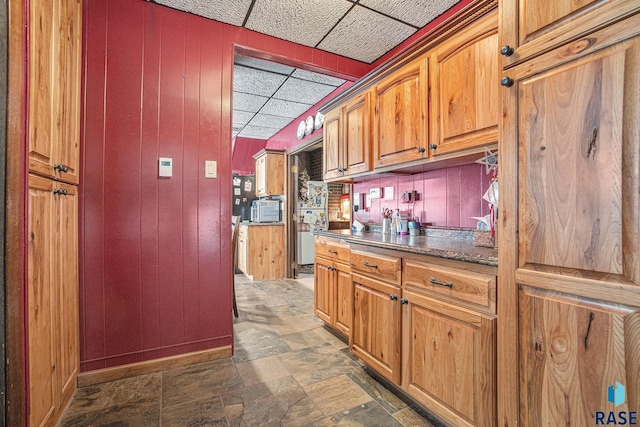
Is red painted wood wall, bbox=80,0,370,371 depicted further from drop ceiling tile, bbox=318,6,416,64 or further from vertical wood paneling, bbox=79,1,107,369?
drop ceiling tile, bbox=318,6,416,64

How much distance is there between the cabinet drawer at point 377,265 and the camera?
1695mm

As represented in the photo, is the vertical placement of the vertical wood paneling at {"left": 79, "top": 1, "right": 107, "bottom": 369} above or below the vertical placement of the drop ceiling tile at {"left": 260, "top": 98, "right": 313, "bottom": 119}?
below

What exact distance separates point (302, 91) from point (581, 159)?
10.7 ft

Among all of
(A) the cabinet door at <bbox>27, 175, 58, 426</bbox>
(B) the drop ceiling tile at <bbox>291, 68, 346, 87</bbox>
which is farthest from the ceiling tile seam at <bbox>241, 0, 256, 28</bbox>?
(A) the cabinet door at <bbox>27, 175, 58, 426</bbox>

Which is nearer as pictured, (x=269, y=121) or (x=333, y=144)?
(x=333, y=144)

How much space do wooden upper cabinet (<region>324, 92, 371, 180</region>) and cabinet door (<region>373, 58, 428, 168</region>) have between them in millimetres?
114

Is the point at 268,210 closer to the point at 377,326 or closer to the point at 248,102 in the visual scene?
the point at 248,102

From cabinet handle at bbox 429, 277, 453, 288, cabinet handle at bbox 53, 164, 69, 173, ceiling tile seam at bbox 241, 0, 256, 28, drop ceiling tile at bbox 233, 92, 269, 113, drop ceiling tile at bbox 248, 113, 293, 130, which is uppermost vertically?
drop ceiling tile at bbox 233, 92, 269, 113

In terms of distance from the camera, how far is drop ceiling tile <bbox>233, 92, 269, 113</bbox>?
154 inches

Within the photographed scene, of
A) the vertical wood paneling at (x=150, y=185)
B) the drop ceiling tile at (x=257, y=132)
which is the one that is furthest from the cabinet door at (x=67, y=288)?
the drop ceiling tile at (x=257, y=132)

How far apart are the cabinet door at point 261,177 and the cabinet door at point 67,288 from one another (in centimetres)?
319

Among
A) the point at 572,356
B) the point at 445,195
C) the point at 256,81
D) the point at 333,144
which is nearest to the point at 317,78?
the point at 256,81

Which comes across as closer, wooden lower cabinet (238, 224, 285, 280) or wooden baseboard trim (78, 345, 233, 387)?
wooden baseboard trim (78, 345, 233, 387)

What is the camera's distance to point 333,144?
9.28 feet
